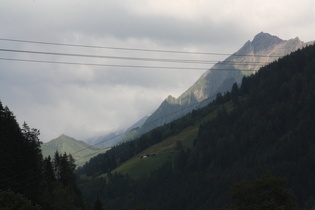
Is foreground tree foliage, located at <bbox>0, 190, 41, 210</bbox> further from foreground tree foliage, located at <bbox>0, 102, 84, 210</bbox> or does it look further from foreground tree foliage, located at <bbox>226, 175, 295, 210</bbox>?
foreground tree foliage, located at <bbox>226, 175, 295, 210</bbox>

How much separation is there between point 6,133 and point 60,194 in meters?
24.4

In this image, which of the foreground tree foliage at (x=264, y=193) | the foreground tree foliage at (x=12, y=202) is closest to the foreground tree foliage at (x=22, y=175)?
the foreground tree foliage at (x=12, y=202)

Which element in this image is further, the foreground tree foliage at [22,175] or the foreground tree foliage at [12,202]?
the foreground tree foliage at [22,175]

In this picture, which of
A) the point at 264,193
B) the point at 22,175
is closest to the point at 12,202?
the point at 22,175

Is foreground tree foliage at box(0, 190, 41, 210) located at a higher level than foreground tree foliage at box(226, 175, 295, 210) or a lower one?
higher

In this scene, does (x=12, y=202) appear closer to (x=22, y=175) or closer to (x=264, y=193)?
(x=22, y=175)

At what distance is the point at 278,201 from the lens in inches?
3273

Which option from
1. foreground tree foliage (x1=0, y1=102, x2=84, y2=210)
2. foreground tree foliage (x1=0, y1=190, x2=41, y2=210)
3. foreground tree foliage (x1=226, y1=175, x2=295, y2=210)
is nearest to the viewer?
foreground tree foliage (x1=0, y1=190, x2=41, y2=210)

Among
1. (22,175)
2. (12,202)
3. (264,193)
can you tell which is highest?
(22,175)

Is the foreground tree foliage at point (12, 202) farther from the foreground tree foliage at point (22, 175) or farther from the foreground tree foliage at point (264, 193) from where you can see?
the foreground tree foliage at point (264, 193)

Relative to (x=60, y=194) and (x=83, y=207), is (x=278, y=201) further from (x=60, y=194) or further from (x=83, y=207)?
(x=83, y=207)

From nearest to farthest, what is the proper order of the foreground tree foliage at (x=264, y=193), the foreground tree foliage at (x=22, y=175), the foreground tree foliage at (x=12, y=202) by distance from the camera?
the foreground tree foliage at (x=12, y=202)
the foreground tree foliage at (x=264, y=193)
the foreground tree foliage at (x=22, y=175)

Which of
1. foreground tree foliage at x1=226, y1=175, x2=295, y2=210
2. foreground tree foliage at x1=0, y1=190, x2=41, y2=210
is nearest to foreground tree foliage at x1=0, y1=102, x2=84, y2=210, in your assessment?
foreground tree foliage at x1=0, y1=190, x2=41, y2=210

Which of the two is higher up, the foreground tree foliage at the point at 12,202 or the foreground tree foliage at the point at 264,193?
the foreground tree foliage at the point at 12,202
